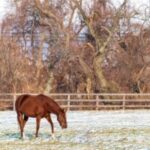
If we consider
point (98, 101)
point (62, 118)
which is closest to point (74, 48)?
point (98, 101)

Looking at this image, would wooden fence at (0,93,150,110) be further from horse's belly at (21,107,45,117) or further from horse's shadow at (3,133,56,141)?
horse's belly at (21,107,45,117)

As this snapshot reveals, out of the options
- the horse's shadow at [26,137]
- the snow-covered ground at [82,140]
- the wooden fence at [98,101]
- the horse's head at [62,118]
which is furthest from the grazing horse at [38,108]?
the wooden fence at [98,101]

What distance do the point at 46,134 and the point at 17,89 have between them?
769 inches

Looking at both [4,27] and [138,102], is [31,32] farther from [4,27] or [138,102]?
[138,102]

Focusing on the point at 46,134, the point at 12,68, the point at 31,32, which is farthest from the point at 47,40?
the point at 46,134

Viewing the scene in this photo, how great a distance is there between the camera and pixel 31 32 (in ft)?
125

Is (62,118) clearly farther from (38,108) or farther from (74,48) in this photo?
(74,48)

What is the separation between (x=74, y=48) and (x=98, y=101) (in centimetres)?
670

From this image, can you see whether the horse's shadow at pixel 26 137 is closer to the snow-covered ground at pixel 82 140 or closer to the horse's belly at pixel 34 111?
the snow-covered ground at pixel 82 140

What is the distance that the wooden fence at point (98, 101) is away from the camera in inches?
1222

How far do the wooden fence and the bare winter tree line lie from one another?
2.40 metres

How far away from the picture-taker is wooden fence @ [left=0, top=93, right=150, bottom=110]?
31047 mm

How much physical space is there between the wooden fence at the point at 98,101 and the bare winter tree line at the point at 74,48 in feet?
7.87

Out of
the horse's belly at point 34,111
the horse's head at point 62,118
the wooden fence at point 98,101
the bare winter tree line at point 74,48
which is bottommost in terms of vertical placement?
the wooden fence at point 98,101
